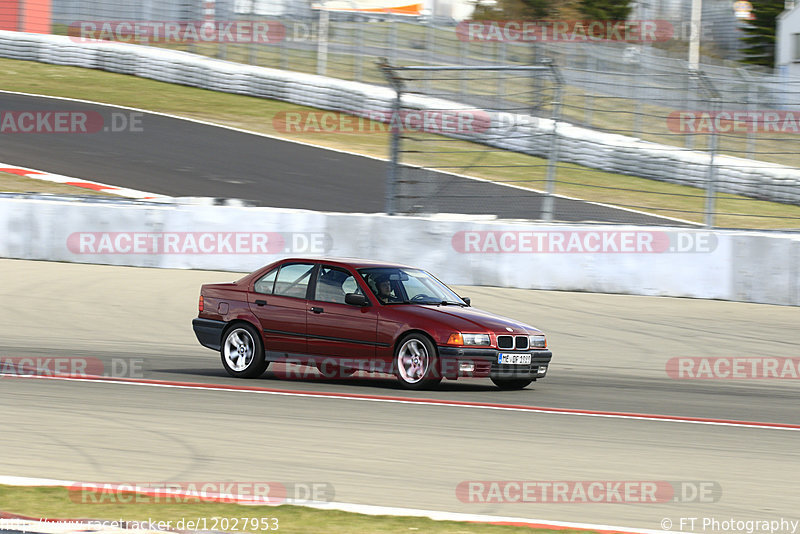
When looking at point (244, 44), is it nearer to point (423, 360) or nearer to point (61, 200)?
point (61, 200)

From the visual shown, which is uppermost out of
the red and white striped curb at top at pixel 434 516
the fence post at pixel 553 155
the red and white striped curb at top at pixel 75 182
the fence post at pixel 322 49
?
the fence post at pixel 322 49

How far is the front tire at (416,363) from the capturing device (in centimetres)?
983

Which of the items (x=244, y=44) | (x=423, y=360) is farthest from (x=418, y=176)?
(x=244, y=44)

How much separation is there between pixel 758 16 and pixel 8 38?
34.2 metres

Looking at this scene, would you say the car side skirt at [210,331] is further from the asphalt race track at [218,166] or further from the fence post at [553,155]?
the asphalt race track at [218,166]
